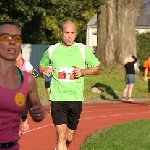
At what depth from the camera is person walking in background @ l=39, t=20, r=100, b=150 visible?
9.67 m

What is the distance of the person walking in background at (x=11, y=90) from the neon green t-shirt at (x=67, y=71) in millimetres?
4301

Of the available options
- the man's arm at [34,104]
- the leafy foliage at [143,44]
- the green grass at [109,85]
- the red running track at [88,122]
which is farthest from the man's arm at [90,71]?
the leafy foliage at [143,44]

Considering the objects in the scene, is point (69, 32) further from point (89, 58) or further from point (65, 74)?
point (65, 74)

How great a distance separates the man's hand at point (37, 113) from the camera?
530cm

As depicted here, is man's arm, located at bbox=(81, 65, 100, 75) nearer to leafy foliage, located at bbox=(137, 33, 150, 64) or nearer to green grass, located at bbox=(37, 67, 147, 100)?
green grass, located at bbox=(37, 67, 147, 100)

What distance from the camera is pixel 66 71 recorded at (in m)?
9.64

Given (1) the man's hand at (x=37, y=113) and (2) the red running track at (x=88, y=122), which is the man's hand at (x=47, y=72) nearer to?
(2) the red running track at (x=88, y=122)

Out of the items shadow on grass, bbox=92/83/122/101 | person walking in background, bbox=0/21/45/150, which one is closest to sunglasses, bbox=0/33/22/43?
person walking in background, bbox=0/21/45/150

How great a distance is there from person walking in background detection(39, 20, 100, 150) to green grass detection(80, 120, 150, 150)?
248 centimetres

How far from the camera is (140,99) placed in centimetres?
2873

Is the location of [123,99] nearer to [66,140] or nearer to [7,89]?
[66,140]

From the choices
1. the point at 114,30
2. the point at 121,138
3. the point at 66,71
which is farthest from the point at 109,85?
the point at 66,71

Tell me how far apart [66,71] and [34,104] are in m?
4.26

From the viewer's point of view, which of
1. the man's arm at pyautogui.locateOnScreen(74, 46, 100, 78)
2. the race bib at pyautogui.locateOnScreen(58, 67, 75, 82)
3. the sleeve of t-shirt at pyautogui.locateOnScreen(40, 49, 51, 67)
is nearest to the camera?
the race bib at pyautogui.locateOnScreen(58, 67, 75, 82)
